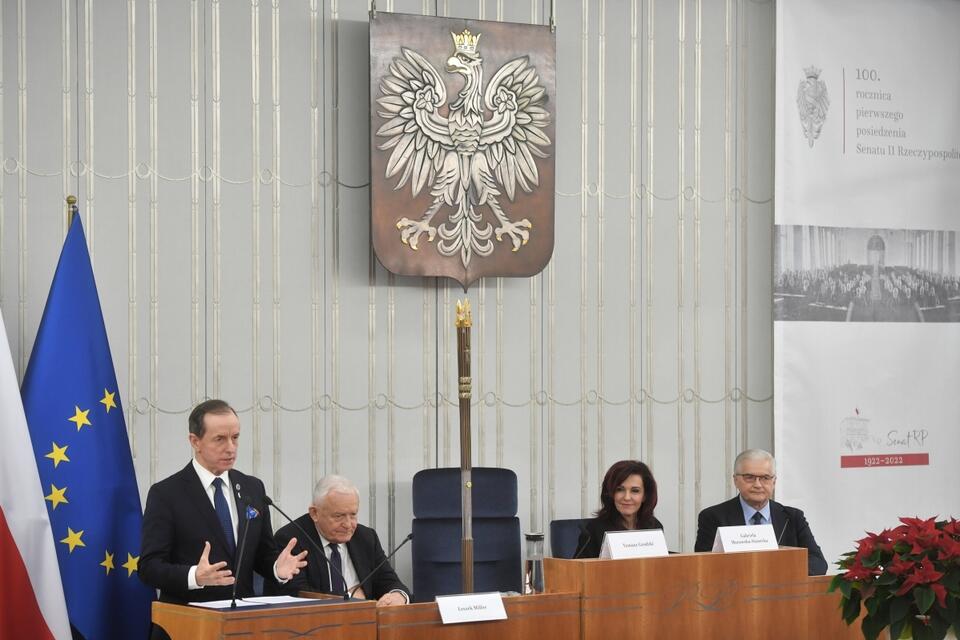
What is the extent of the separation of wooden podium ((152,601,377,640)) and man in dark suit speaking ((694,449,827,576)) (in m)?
2.16

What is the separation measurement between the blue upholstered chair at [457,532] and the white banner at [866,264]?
5.14ft

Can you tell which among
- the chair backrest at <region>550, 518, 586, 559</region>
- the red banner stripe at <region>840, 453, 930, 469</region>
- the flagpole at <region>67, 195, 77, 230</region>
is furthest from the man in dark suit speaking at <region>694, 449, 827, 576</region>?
the flagpole at <region>67, 195, 77, 230</region>

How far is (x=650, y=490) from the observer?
5348 mm

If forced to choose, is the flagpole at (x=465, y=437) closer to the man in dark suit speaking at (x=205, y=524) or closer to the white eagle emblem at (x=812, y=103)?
the man in dark suit speaking at (x=205, y=524)

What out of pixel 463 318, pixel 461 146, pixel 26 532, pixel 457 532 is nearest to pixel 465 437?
pixel 463 318

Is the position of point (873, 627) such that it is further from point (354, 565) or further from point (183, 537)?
point (183, 537)

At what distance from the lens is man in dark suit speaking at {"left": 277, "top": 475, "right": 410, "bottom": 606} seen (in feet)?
15.8

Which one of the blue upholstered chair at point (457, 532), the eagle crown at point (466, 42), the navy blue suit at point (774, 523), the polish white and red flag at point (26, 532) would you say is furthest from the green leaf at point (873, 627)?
→ the eagle crown at point (466, 42)

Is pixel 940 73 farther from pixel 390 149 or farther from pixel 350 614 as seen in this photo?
pixel 350 614

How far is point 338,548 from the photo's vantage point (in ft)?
16.3

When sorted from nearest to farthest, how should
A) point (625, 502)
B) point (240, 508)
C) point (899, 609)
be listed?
point (899, 609), point (240, 508), point (625, 502)

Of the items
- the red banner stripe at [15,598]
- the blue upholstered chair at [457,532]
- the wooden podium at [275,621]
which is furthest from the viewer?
the blue upholstered chair at [457,532]

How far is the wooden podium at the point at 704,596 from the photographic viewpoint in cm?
417

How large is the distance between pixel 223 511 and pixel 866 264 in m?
3.94
